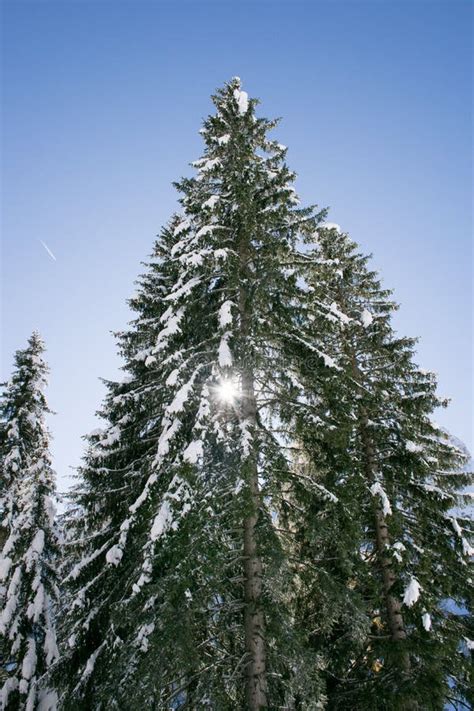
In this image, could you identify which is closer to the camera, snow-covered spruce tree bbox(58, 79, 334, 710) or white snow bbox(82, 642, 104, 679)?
snow-covered spruce tree bbox(58, 79, 334, 710)

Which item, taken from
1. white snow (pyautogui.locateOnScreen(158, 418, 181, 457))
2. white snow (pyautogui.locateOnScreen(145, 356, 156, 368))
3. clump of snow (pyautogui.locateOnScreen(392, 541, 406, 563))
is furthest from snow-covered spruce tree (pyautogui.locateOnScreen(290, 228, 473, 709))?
white snow (pyautogui.locateOnScreen(145, 356, 156, 368))

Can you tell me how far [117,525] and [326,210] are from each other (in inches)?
390

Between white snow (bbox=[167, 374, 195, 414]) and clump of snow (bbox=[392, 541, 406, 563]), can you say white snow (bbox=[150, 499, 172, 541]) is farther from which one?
clump of snow (bbox=[392, 541, 406, 563])

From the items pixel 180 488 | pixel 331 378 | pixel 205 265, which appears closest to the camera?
pixel 180 488

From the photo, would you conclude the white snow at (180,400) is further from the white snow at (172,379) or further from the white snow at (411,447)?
the white snow at (411,447)

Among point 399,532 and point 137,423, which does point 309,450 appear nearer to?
point 399,532

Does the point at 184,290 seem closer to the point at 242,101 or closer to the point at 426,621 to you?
the point at 242,101

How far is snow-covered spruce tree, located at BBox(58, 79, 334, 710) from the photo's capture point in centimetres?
638

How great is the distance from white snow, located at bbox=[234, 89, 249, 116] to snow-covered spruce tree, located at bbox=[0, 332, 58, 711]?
496 inches

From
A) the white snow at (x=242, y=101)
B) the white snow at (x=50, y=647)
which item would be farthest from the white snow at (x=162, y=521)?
the white snow at (x=242, y=101)

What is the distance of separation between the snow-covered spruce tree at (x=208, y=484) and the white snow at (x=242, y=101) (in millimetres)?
59

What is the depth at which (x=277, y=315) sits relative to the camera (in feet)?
32.4

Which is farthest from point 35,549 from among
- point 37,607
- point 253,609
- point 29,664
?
point 253,609

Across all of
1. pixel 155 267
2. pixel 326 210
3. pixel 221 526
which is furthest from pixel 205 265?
pixel 155 267
